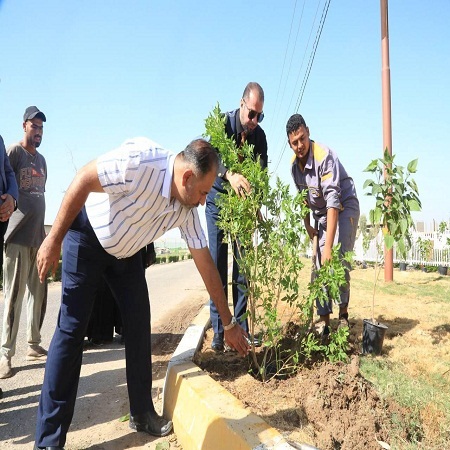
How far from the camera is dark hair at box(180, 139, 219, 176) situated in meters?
2.22

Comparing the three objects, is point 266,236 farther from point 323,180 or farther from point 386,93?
point 386,93

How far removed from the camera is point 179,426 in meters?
2.51

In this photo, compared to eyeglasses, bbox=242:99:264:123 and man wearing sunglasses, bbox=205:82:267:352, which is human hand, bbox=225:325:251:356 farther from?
eyeglasses, bbox=242:99:264:123

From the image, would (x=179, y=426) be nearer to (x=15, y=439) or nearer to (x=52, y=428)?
(x=52, y=428)

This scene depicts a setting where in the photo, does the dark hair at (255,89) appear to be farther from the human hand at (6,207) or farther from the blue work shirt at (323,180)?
the human hand at (6,207)

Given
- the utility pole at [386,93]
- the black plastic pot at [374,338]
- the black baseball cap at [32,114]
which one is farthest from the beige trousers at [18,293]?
the utility pole at [386,93]

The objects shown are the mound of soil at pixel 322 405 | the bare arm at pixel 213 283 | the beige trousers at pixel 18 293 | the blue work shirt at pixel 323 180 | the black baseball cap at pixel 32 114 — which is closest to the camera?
Result: the mound of soil at pixel 322 405

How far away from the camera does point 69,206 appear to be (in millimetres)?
2188

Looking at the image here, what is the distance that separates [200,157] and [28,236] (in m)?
2.68

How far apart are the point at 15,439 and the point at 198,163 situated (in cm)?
207

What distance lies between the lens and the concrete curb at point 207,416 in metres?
1.88

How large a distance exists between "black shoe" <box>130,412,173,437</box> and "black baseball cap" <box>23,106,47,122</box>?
3136 millimetres

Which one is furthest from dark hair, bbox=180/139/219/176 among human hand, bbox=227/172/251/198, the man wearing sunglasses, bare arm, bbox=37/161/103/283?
the man wearing sunglasses

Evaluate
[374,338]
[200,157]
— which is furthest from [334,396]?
[200,157]
